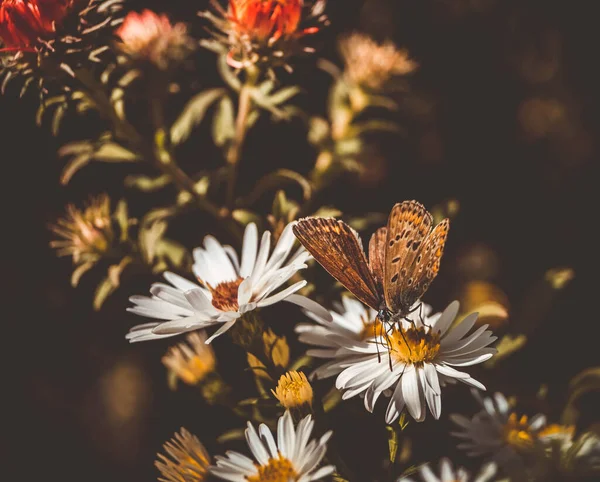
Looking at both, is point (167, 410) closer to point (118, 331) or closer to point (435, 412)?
point (118, 331)

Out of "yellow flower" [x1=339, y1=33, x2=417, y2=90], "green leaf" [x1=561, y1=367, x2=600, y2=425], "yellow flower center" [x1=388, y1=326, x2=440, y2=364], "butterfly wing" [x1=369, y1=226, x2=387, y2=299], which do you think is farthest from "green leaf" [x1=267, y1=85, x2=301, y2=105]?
"green leaf" [x1=561, y1=367, x2=600, y2=425]

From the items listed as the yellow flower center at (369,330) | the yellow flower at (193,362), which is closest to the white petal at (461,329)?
the yellow flower center at (369,330)

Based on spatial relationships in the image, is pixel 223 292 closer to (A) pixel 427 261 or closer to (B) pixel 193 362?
(B) pixel 193 362

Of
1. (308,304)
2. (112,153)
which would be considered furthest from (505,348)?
(112,153)

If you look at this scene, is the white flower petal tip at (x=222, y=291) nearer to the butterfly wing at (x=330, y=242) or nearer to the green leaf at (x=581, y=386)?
the butterfly wing at (x=330, y=242)

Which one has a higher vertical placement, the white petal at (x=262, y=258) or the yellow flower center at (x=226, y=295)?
the white petal at (x=262, y=258)

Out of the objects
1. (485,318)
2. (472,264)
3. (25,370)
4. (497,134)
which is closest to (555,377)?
(472,264)

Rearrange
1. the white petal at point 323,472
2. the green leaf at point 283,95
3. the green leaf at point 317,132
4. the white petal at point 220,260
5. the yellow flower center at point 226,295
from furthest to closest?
the green leaf at point 317,132 → the green leaf at point 283,95 → the white petal at point 220,260 → the yellow flower center at point 226,295 → the white petal at point 323,472
